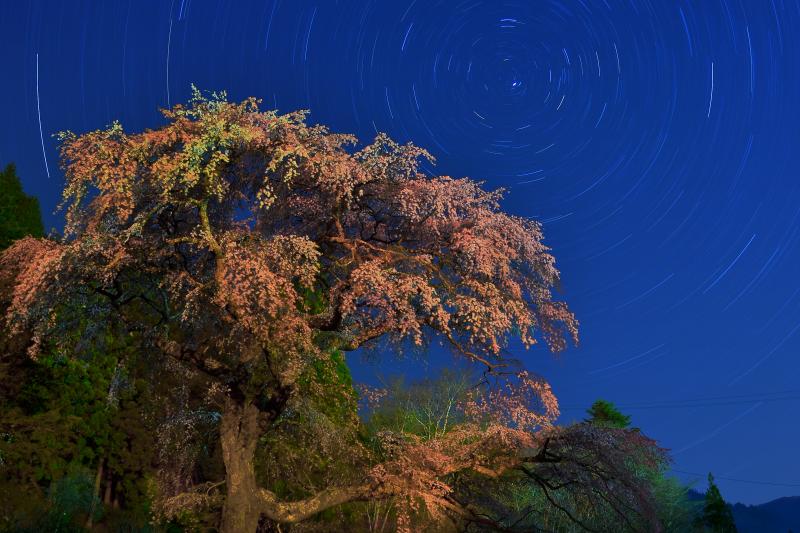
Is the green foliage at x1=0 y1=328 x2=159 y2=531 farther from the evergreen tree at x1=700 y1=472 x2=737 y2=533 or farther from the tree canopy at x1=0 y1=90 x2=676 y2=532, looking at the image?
the evergreen tree at x1=700 y1=472 x2=737 y2=533

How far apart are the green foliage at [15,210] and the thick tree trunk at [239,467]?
54.2 ft

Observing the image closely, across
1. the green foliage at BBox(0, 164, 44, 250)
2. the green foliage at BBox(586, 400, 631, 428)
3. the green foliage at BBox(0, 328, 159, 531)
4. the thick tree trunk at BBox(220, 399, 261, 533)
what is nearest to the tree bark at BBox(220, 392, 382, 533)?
the thick tree trunk at BBox(220, 399, 261, 533)

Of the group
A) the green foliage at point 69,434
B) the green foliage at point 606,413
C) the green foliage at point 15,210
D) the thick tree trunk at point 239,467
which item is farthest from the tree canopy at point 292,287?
the green foliage at point 606,413

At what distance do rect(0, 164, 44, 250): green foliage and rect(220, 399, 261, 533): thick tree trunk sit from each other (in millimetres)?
16508

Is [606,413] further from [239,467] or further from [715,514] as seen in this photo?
[239,467]

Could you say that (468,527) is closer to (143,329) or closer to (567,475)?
(567,475)

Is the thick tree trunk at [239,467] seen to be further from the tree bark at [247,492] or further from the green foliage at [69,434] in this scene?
the green foliage at [69,434]

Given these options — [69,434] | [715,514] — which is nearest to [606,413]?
[715,514]

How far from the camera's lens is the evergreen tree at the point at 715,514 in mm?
46344

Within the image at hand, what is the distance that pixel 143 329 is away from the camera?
56.0 feet

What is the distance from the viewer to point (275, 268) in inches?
576

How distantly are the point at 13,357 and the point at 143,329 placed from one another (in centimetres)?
1116

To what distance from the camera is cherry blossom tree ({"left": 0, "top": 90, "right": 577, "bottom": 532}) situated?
48.4 feet

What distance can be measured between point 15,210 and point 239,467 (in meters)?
22.2
